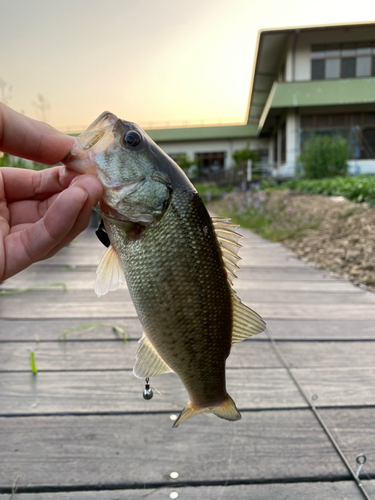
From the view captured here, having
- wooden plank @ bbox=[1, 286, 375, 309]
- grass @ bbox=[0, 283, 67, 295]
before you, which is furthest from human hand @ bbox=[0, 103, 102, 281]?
grass @ bbox=[0, 283, 67, 295]

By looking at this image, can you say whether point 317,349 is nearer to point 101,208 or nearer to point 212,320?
point 212,320

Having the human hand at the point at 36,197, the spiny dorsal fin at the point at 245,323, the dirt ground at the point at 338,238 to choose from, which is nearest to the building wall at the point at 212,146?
the dirt ground at the point at 338,238

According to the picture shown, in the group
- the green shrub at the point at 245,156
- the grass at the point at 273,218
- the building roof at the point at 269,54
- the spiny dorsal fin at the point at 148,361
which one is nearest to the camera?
the spiny dorsal fin at the point at 148,361

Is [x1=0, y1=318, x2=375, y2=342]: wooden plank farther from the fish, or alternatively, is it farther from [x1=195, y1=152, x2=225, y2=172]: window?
[x1=195, y1=152, x2=225, y2=172]: window

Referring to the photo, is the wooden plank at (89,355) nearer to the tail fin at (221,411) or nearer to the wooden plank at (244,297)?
the wooden plank at (244,297)

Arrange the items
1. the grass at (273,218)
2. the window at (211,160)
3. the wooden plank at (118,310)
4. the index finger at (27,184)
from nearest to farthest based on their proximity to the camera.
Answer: the index finger at (27,184), the wooden plank at (118,310), the grass at (273,218), the window at (211,160)

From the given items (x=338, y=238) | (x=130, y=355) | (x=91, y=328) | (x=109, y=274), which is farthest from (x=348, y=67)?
(x=109, y=274)

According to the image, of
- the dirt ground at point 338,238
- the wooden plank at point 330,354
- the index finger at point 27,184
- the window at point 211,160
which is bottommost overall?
the window at point 211,160
